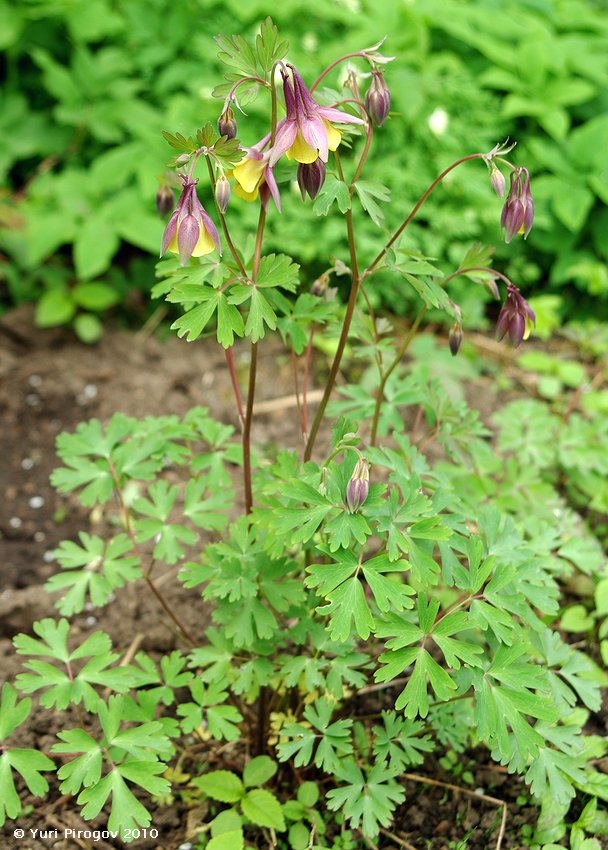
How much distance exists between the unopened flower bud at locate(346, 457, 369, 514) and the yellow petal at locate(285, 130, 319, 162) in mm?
534

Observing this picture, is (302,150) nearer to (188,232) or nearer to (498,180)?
(188,232)

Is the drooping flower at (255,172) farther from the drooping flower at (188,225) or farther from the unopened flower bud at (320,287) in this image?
the unopened flower bud at (320,287)

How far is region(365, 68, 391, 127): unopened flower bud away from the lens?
1.49 metres

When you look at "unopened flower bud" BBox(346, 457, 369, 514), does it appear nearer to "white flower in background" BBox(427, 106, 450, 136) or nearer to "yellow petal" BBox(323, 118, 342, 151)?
"yellow petal" BBox(323, 118, 342, 151)

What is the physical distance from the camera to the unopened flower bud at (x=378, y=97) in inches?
58.8

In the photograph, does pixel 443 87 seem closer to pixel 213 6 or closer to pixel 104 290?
pixel 213 6

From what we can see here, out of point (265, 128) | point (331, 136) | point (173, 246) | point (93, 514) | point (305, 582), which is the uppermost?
point (331, 136)

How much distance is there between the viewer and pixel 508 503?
7.61ft

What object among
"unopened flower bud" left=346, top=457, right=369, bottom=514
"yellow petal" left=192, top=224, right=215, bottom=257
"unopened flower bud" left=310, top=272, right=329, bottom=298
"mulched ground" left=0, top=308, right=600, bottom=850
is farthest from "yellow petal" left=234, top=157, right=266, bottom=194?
"mulched ground" left=0, top=308, right=600, bottom=850

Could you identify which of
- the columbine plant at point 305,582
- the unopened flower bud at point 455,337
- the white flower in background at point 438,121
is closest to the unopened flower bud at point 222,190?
the columbine plant at point 305,582

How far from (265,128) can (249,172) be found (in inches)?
89.5

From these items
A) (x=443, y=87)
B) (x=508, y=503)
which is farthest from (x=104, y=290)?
(x=508, y=503)

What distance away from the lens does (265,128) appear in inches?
139

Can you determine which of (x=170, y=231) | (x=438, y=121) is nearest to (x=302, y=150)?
(x=170, y=231)
